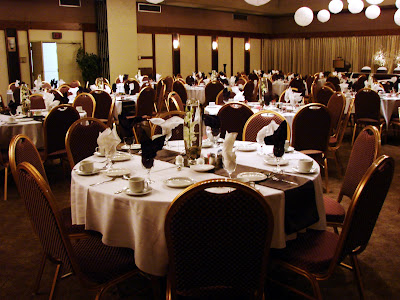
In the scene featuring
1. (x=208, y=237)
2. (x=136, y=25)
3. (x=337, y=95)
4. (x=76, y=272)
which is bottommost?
(x=76, y=272)

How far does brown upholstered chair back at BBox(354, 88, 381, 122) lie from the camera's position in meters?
7.00

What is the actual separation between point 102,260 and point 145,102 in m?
5.68

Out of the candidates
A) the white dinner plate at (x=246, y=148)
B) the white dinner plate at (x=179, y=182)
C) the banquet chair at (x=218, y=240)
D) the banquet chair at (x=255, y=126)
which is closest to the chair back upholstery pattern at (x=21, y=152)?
the white dinner plate at (x=179, y=182)

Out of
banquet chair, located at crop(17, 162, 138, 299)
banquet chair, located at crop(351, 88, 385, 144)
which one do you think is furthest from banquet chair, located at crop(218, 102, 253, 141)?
banquet chair, located at crop(351, 88, 385, 144)

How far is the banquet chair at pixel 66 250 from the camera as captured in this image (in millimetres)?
2106

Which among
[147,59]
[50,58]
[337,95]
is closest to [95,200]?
[337,95]

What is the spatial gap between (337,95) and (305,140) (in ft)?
4.48

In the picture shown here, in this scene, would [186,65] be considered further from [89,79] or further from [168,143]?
[168,143]

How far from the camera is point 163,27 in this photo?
1623cm

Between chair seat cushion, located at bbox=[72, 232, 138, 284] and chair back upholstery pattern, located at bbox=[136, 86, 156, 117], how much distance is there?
529 cm

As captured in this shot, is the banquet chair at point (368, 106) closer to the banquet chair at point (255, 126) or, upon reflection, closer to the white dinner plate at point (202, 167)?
the banquet chair at point (255, 126)

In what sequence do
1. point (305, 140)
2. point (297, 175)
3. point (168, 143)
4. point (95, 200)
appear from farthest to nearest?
point (305, 140)
point (168, 143)
point (297, 175)
point (95, 200)

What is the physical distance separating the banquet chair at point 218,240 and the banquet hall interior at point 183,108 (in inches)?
1.6

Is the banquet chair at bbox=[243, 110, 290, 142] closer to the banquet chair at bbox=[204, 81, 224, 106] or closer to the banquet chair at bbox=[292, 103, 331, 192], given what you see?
the banquet chair at bbox=[292, 103, 331, 192]
